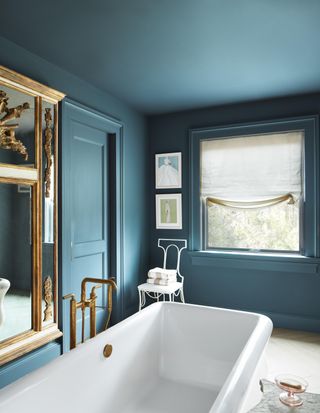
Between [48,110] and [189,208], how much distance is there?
205 centimetres

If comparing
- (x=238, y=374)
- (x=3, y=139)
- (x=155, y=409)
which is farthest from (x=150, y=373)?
(x=3, y=139)

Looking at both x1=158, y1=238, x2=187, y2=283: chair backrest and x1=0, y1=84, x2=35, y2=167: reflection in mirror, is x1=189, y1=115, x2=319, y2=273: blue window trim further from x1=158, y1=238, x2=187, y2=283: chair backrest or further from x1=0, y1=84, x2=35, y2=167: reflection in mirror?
x1=0, y1=84, x2=35, y2=167: reflection in mirror

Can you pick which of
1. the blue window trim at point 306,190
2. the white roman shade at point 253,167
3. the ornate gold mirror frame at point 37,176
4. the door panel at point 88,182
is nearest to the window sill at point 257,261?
the blue window trim at point 306,190

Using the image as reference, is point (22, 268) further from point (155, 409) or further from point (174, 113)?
point (174, 113)

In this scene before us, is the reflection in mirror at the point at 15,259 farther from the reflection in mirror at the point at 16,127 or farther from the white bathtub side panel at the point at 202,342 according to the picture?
the white bathtub side panel at the point at 202,342

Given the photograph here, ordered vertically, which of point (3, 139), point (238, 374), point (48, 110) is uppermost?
point (48, 110)

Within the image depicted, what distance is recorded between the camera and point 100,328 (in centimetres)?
358

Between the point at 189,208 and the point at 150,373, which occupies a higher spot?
the point at 189,208

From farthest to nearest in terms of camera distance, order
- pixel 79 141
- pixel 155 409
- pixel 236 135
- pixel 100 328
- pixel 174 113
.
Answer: pixel 174 113 < pixel 236 135 < pixel 100 328 < pixel 79 141 < pixel 155 409

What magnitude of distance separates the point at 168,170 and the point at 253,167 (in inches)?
39.8

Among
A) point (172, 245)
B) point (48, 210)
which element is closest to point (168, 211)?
point (172, 245)

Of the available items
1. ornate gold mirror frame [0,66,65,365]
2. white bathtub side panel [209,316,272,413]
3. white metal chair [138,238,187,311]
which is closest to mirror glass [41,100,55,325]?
ornate gold mirror frame [0,66,65,365]

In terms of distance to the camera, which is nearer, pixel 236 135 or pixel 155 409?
pixel 155 409

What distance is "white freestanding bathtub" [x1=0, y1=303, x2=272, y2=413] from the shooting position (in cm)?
154
